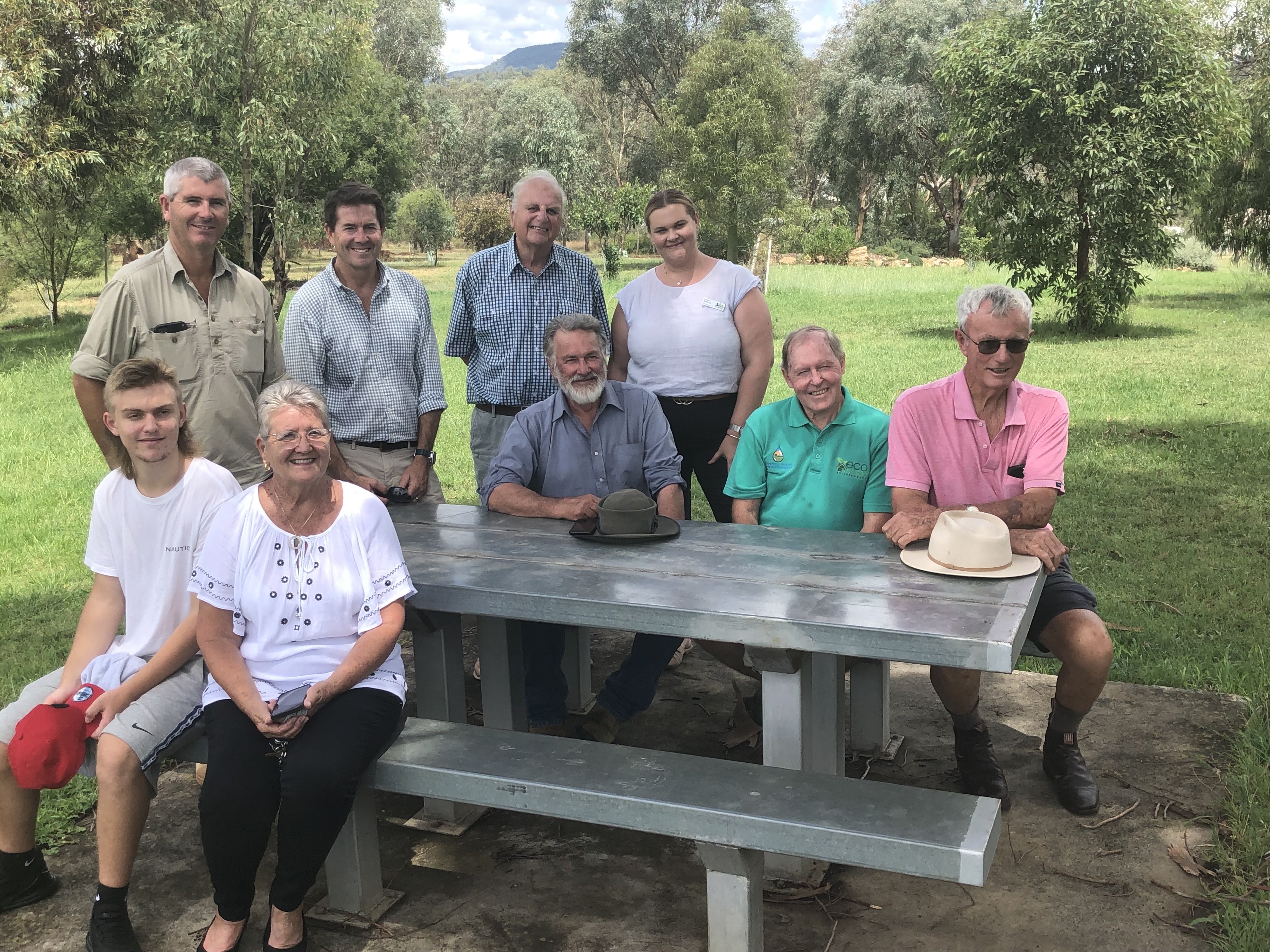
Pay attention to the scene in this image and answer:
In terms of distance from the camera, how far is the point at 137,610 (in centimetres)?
333

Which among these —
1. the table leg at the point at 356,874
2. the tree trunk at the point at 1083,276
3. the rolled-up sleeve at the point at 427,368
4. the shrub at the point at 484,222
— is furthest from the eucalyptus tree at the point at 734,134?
the table leg at the point at 356,874

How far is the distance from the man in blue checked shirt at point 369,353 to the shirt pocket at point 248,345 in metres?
0.13

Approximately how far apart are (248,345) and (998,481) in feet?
8.81

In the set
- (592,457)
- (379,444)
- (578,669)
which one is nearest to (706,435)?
(592,457)

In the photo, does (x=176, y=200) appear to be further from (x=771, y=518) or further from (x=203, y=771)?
(x=771, y=518)

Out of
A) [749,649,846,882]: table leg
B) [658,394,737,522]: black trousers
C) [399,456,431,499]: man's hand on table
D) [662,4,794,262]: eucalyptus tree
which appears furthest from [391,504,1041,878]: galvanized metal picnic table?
[662,4,794,262]: eucalyptus tree

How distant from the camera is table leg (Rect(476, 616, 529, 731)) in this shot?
12.7ft

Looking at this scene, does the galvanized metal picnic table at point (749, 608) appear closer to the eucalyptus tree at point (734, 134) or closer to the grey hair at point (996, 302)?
the grey hair at point (996, 302)

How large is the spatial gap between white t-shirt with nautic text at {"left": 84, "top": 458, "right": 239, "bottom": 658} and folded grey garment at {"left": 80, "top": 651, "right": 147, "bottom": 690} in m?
0.04

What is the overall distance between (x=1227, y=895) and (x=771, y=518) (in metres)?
1.76

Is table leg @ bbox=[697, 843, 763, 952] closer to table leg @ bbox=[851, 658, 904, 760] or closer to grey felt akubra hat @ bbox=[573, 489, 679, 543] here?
grey felt akubra hat @ bbox=[573, 489, 679, 543]

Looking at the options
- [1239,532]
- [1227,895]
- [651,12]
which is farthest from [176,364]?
[651,12]

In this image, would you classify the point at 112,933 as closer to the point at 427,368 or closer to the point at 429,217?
the point at 427,368

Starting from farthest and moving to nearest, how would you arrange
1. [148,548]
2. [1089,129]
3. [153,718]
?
[1089,129], [148,548], [153,718]
